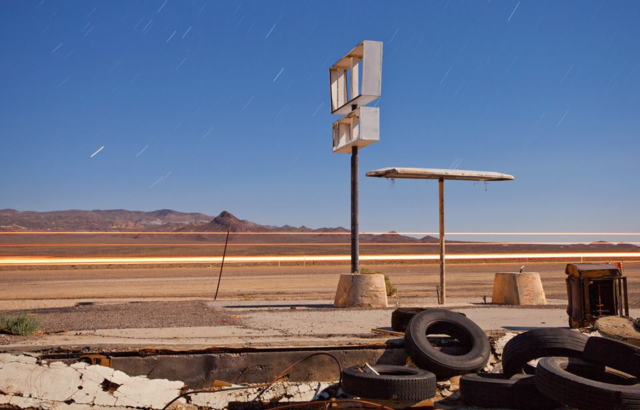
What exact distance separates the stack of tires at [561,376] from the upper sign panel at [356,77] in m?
9.54

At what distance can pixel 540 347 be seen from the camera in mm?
8664

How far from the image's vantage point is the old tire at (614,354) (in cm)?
775

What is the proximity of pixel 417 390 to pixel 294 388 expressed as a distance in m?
1.59

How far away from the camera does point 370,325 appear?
12.6 metres

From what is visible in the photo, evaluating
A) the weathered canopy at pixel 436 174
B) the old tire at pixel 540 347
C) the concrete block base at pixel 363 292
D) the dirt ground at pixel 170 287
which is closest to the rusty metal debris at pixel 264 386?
the old tire at pixel 540 347

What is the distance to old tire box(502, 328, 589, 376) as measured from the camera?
28.2ft

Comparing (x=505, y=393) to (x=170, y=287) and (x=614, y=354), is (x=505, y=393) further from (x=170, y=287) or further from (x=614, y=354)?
(x=170, y=287)

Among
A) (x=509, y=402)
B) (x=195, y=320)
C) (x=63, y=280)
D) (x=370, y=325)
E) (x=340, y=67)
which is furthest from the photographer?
(x=63, y=280)

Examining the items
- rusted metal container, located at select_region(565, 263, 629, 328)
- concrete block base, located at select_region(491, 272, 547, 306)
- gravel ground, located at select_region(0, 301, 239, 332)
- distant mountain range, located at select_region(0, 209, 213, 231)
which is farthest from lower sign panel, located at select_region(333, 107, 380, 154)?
distant mountain range, located at select_region(0, 209, 213, 231)

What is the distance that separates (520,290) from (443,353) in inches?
329

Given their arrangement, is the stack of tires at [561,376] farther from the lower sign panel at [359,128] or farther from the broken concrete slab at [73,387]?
the lower sign panel at [359,128]

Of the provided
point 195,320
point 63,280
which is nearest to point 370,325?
point 195,320

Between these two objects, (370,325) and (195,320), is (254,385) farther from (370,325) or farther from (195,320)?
(195,320)

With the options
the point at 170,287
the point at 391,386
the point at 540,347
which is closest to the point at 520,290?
the point at 540,347
